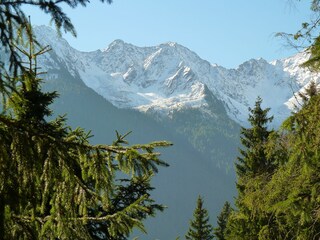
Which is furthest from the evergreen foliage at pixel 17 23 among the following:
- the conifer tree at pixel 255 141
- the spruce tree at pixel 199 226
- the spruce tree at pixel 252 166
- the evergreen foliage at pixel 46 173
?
the spruce tree at pixel 199 226

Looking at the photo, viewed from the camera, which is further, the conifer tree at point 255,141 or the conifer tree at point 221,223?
the conifer tree at point 221,223

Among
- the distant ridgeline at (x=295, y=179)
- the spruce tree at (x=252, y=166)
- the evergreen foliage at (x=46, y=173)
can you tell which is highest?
the spruce tree at (x=252, y=166)

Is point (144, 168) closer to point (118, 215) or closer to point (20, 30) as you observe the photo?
point (118, 215)

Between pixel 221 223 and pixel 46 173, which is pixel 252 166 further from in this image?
pixel 221 223

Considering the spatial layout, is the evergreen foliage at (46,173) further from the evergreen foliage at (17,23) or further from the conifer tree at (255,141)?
the conifer tree at (255,141)

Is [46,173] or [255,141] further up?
[255,141]

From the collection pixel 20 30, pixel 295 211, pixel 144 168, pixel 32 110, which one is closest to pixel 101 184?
pixel 144 168

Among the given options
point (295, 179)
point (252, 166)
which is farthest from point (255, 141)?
point (295, 179)

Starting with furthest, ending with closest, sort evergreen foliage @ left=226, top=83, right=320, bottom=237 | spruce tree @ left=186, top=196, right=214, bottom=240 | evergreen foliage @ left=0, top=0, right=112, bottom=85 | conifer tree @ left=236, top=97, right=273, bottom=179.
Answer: spruce tree @ left=186, top=196, right=214, bottom=240 < conifer tree @ left=236, top=97, right=273, bottom=179 < evergreen foliage @ left=226, top=83, right=320, bottom=237 < evergreen foliage @ left=0, top=0, right=112, bottom=85

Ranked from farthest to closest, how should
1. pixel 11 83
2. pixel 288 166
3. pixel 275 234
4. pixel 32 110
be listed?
pixel 32 110 → pixel 275 234 → pixel 288 166 → pixel 11 83

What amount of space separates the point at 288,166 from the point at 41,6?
4756 mm

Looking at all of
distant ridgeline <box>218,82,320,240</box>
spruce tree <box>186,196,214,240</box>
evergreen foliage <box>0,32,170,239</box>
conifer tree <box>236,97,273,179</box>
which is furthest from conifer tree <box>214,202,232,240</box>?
evergreen foliage <box>0,32,170,239</box>

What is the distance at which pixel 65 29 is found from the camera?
387 centimetres

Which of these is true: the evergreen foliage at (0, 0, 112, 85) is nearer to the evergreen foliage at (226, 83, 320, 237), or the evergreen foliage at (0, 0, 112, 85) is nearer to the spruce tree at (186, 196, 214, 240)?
the evergreen foliage at (226, 83, 320, 237)
